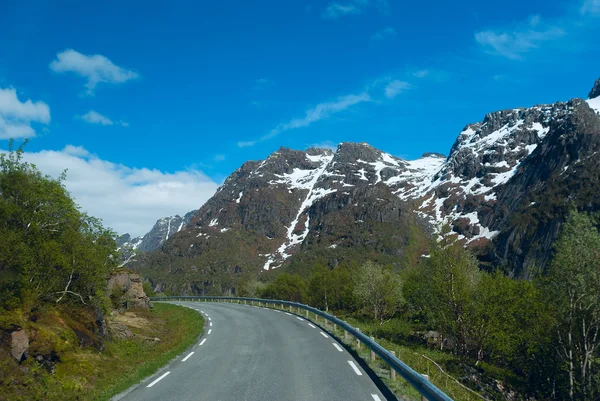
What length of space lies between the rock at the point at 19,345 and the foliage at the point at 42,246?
1749 mm

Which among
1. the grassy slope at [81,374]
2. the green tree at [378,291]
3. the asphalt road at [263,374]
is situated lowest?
the grassy slope at [81,374]

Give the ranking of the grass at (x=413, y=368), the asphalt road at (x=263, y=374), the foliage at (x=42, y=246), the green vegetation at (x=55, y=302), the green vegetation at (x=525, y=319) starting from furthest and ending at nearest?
the green vegetation at (x=525, y=319) → the foliage at (x=42, y=246) → the green vegetation at (x=55, y=302) → the grass at (x=413, y=368) → the asphalt road at (x=263, y=374)

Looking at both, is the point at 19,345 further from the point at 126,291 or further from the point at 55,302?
the point at 126,291

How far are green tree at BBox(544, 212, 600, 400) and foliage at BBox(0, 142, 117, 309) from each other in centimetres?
2823

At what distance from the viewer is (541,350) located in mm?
31219

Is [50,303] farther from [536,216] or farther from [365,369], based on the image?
[536,216]

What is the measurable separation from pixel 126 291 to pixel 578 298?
35.4 meters

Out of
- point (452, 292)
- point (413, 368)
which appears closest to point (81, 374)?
point (413, 368)

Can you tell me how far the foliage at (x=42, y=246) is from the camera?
13789 mm

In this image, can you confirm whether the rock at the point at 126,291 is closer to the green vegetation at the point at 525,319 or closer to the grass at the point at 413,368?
the grass at the point at 413,368

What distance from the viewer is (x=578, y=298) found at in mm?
26516

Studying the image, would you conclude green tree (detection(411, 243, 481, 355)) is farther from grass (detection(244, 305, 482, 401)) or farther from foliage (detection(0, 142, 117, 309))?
foliage (detection(0, 142, 117, 309))

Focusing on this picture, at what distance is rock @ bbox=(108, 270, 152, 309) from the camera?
105ft

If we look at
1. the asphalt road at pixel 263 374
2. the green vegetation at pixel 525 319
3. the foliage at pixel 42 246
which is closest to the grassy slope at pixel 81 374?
the asphalt road at pixel 263 374
